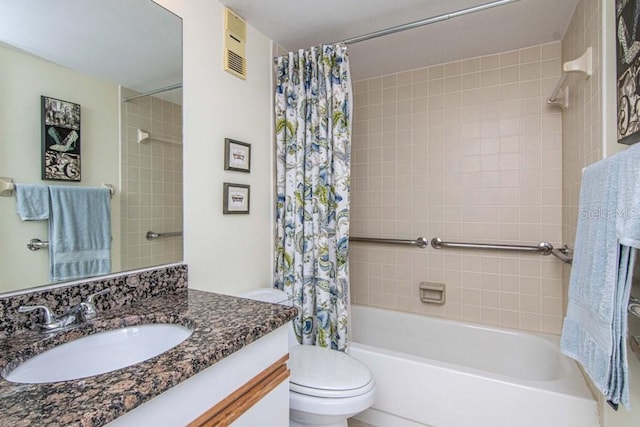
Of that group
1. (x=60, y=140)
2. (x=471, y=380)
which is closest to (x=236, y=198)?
(x=60, y=140)

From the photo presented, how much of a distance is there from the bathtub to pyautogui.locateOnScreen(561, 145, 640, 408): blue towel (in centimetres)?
45

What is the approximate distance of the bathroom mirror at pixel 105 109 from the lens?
94 centimetres

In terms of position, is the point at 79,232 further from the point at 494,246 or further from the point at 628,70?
the point at 494,246

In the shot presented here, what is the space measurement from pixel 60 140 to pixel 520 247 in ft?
7.71

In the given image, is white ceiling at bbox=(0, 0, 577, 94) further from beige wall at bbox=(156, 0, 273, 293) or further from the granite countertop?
the granite countertop

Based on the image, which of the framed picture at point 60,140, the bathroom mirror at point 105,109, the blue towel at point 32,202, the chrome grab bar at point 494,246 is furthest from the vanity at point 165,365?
the chrome grab bar at point 494,246

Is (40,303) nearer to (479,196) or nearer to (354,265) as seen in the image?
(354,265)

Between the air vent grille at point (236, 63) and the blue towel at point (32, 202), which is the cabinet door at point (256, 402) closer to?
the blue towel at point (32, 202)

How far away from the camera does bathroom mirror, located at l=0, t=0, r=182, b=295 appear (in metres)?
0.94

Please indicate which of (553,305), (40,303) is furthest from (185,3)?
(553,305)

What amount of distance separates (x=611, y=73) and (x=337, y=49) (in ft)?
3.96

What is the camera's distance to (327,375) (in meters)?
1.43

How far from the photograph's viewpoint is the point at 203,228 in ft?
5.10

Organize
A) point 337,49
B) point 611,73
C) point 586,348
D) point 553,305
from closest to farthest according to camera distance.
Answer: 1. point 586,348
2. point 611,73
3. point 337,49
4. point 553,305
